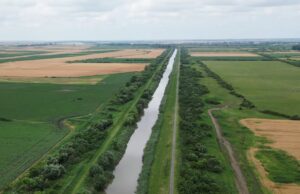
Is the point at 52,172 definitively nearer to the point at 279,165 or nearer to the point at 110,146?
the point at 110,146

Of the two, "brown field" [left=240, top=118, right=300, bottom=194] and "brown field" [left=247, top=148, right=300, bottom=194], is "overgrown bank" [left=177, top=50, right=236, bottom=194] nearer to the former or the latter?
"brown field" [left=247, top=148, right=300, bottom=194]

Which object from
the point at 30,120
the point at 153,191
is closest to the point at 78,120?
the point at 30,120

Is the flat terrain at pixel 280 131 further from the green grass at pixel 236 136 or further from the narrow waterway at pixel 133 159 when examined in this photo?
Result: the narrow waterway at pixel 133 159

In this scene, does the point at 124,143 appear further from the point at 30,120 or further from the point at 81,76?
the point at 81,76

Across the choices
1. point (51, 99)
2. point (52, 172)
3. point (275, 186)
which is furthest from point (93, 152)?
point (51, 99)

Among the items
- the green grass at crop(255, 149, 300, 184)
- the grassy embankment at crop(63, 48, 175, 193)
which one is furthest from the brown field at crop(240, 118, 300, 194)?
the grassy embankment at crop(63, 48, 175, 193)

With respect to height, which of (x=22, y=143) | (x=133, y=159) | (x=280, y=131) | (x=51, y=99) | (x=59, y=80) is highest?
(x=22, y=143)
